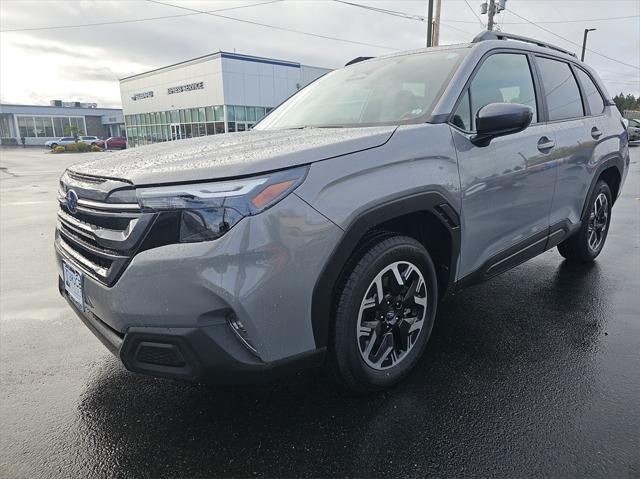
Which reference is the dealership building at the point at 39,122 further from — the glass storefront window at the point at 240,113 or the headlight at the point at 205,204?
the headlight at the point at 205,204

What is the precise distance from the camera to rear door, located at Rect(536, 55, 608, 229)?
3594mm

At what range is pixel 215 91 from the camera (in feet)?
127

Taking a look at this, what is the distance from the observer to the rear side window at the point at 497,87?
Result: 9.16 ft

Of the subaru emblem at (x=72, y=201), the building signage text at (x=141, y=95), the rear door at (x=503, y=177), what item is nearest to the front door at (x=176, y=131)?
the building signage text at (x=141, y=95)

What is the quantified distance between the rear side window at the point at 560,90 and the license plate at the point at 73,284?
3.41 m

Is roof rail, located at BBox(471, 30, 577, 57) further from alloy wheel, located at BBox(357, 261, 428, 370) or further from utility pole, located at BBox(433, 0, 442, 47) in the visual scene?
utility pole, located at BBox(433, 0, 442, 47)

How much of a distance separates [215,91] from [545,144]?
38.6 m

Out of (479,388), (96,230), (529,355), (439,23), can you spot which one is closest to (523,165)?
(529,355)

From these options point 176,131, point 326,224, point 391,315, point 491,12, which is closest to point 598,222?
point 391,315

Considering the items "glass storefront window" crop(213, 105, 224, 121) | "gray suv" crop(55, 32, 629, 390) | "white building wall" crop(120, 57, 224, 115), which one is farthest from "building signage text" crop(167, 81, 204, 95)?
"gray suv" crop(55, 32, 629, 390)

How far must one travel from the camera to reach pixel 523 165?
10.0 ft

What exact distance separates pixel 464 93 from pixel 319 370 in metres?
1.87

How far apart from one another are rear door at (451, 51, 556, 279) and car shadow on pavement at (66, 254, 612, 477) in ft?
2.02

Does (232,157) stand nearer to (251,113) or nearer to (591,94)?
(591,94)
